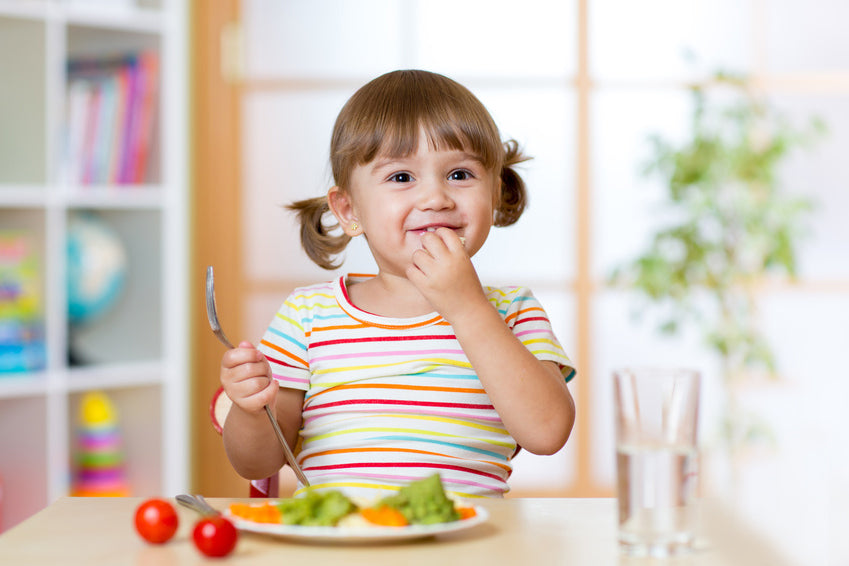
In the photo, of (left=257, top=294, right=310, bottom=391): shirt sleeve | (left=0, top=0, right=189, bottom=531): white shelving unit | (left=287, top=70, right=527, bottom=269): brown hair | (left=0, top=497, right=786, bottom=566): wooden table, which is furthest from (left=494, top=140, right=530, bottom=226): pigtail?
(left=0, top=0, right=189, bottom=531): white shelving unit

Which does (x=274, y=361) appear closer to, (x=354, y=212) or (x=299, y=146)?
(x=354, y=212)

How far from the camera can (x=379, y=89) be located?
1189 mm

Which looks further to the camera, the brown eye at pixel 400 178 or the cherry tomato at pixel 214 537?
the brown eye at pixel 400 178

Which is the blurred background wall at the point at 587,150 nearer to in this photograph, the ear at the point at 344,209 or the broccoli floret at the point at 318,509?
the ear at the point at 344,209

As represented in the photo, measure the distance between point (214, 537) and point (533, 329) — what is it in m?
0.60

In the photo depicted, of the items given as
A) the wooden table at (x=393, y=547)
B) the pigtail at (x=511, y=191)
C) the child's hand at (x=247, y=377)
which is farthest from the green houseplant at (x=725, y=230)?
the wooden table at (x=393, y=547)

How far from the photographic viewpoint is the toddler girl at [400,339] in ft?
3.59

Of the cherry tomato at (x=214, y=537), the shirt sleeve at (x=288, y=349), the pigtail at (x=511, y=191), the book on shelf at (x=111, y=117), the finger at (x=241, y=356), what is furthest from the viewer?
the book on shelf at (x=111, y=117)

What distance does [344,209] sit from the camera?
1276 millimetres

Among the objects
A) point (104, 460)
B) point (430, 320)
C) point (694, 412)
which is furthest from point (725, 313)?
point (694, 412)

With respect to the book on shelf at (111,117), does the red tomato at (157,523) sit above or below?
below

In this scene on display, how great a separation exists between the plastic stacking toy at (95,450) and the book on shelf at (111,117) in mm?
581

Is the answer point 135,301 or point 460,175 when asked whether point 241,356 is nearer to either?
point 460,175

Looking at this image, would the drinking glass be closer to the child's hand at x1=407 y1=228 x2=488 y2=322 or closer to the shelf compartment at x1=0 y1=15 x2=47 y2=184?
the child's hand at x1=407 y1=228 x2=488 y2=322
